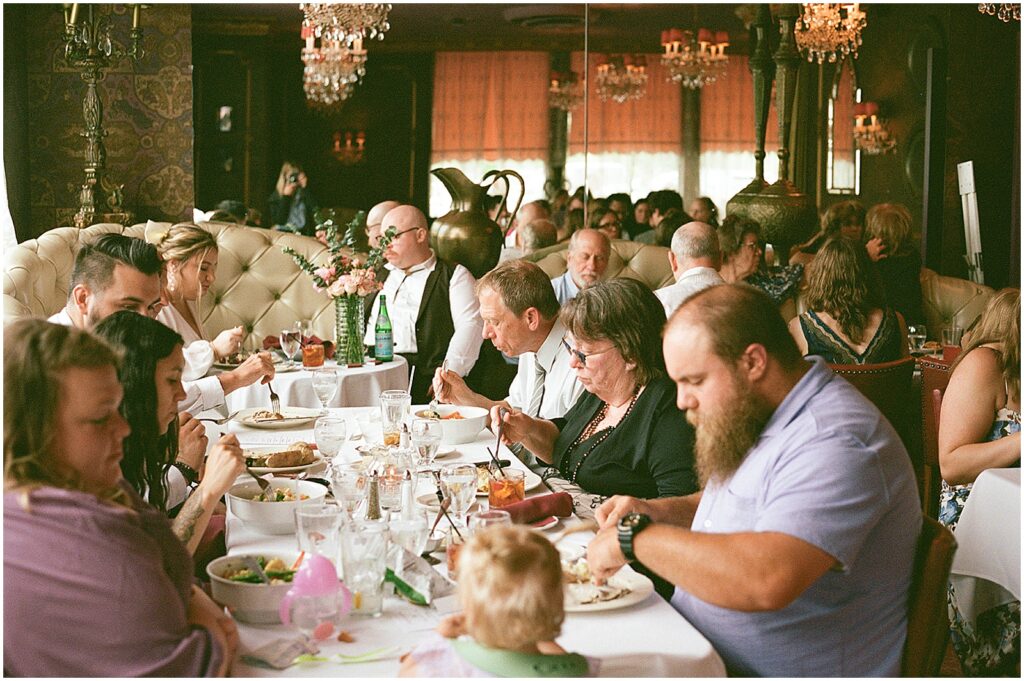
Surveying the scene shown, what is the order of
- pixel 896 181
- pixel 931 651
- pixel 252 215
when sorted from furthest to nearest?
pixel 896 181, pixel 252 215, pixel 931 651

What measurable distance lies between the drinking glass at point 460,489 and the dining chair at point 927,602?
0.80 m

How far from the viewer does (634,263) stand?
638cm

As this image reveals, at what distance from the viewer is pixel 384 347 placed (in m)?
4.75

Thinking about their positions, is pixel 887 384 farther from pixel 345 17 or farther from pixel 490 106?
pixel 490 106

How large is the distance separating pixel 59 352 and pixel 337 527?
1.92 ft

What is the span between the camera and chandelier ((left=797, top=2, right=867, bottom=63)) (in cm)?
830

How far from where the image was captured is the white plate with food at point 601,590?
1.66 m

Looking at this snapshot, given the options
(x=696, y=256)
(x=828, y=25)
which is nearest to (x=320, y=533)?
(x=696, y=256)

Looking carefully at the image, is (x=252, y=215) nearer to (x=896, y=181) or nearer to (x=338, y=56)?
(x=338, y=56)

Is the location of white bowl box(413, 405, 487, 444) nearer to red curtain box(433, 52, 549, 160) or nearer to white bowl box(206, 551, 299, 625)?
white bowl box(206, 551, 299, 625)

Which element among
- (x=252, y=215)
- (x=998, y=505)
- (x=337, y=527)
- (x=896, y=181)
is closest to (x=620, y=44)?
(x=896, y=181)

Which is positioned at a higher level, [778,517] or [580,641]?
[778,517]

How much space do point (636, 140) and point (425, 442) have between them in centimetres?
A: 1081

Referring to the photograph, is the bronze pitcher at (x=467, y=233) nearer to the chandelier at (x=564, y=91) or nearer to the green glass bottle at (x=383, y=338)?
the green glass bottle at (x=383, y=338)
